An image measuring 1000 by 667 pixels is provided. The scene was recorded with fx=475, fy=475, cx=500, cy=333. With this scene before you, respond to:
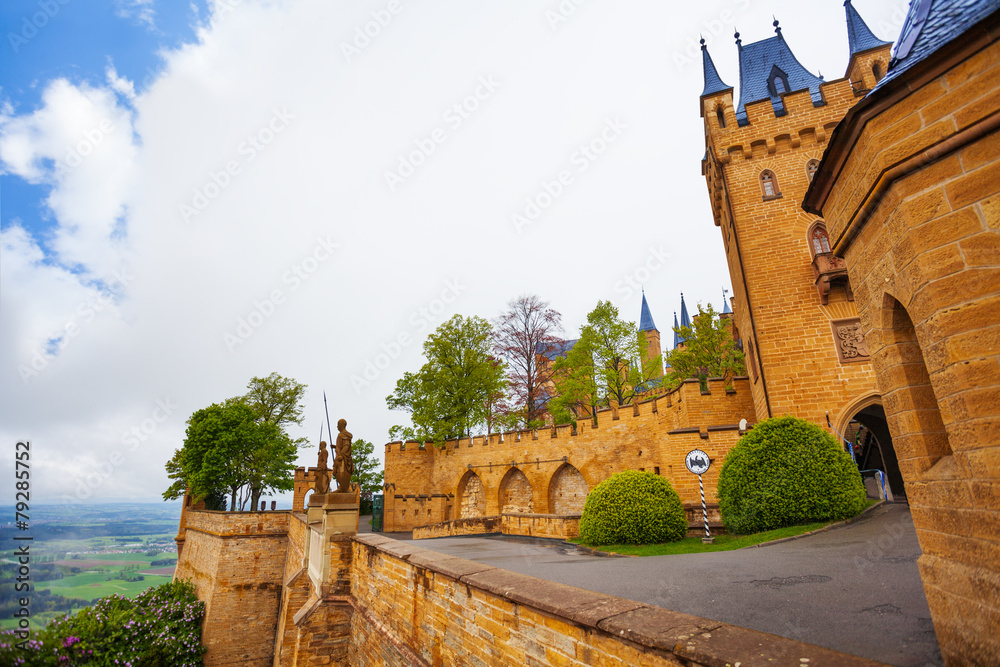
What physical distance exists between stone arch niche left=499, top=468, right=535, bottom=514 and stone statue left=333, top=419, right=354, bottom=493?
13836 mm

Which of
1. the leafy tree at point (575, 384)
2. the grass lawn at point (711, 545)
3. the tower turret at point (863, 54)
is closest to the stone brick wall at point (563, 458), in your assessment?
the leafy tree at point (575, 384)

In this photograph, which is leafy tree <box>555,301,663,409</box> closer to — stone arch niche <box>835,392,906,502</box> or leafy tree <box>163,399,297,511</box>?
stone arch niche <box>835,392,906,502</box>

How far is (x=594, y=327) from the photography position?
2653 cm

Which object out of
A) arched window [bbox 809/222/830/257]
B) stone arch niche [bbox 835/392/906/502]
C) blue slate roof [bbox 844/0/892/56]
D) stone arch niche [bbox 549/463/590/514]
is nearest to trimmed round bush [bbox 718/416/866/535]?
stone arch niche [bbox 835/392/906/502]

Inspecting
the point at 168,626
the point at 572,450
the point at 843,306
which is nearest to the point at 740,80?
the point at 843,306

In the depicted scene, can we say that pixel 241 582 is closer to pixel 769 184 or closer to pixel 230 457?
pixel 230 457

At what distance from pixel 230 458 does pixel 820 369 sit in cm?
A: 2797

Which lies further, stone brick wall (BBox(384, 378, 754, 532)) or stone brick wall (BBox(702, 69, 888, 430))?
stone brick wall (BBox(384, 378, 754, 532))

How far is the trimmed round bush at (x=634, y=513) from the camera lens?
10.2m

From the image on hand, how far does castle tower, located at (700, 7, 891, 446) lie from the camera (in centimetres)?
1303

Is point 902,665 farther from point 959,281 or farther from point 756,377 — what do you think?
point 756,377

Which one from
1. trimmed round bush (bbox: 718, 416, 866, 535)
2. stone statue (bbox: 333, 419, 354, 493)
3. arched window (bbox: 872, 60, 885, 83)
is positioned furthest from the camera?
arched window (bbox: 872, 60, 885, 83)

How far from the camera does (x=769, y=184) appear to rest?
15.2 metres

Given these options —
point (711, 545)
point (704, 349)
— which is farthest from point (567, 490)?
point (711, 545)
